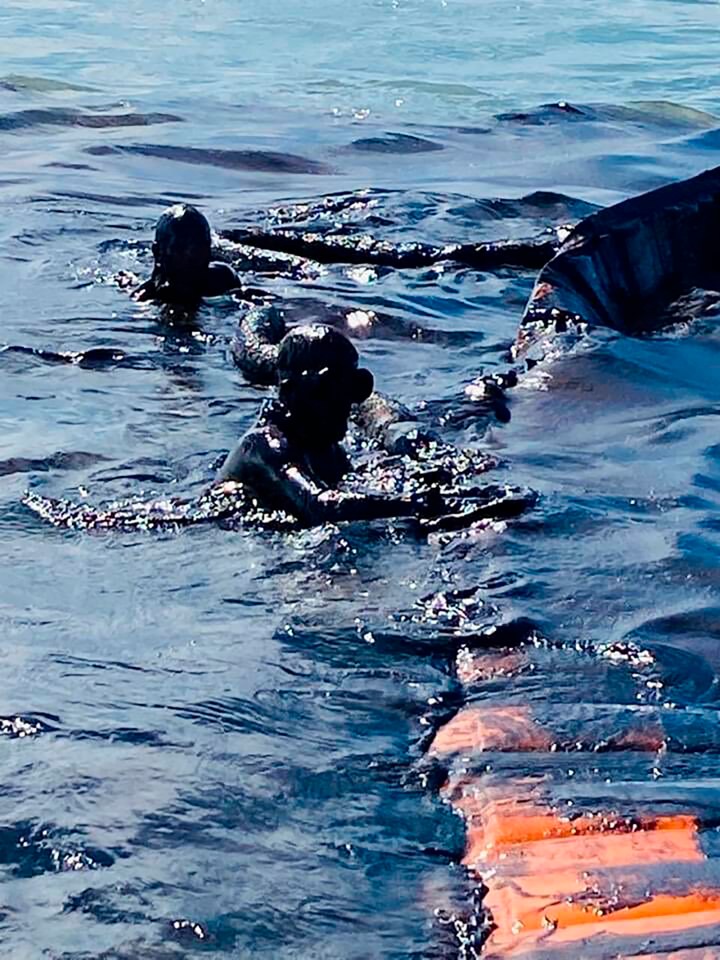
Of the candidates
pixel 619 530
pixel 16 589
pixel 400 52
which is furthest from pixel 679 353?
pixel 400 52

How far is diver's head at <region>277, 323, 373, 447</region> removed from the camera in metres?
5.39

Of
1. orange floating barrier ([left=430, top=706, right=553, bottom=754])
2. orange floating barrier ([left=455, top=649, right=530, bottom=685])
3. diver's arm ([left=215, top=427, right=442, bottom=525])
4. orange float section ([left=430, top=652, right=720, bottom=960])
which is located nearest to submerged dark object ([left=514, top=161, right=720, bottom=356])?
diver's arm ([left=215, top=427, right=442, bottom=525])

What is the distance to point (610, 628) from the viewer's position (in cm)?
478

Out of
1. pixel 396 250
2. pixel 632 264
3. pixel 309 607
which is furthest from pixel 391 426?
pixel 396 250

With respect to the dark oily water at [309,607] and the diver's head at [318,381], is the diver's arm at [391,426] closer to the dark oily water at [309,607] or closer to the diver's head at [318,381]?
the dark oily water at [309,607]

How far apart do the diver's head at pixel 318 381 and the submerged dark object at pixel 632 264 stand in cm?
235

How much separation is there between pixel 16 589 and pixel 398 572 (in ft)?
3.72

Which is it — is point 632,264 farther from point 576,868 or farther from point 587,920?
point 587,920

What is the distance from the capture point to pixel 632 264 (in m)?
8.51

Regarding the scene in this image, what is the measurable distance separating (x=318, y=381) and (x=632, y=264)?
3533 millimetres

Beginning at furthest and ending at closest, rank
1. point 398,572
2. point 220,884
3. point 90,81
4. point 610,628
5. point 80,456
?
point 90,81 < point 80,456 < point 398,572 < point 610,628 < point 220,884

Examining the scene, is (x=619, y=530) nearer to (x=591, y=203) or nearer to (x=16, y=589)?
(x=16, y=589)

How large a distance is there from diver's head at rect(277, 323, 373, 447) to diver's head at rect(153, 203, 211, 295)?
275 cm

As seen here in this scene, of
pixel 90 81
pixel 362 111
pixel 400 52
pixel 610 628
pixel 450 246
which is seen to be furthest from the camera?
pixel 400 52
